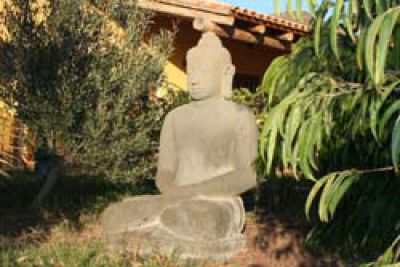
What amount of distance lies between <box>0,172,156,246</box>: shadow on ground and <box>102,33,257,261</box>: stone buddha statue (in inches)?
33.2

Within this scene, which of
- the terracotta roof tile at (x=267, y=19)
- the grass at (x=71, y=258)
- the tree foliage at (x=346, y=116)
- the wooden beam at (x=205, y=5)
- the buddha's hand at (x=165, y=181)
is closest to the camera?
the tree foliage at (x=346, y=116)

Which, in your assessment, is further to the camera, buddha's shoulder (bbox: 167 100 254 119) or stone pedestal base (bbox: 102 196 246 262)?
buddha's shoulder (bbox: 167 100 254 119)

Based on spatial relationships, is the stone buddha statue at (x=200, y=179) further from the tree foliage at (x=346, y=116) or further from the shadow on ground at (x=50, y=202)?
the tree foliage at (x=346, y=116)

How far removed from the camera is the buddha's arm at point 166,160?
23.6 ft

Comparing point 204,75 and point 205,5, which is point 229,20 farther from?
point 204,75

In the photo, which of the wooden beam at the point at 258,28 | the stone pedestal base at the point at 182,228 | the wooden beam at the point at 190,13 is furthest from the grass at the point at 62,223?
the wooden beam at the point at 258,28

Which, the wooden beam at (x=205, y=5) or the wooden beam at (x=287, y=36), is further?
the wooden beam at (x=287, y=36)

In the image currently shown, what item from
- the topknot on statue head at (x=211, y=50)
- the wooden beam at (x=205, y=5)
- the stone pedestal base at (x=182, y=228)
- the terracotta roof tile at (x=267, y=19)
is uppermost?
the wooden beam at (x=205, y=5)

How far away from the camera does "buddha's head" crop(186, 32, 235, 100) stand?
7207 millimetres

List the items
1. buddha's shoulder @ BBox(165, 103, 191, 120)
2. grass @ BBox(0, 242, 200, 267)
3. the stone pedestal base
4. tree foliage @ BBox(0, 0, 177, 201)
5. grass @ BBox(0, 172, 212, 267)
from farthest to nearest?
tree foliage @ BBox(0, 0, 177, 201)
buddha's shoulder @ BBox(165, 103, 191, 120)
the stone pedestal base
grass @ BBox(0, 172, 212, 267)
grass @ BBox(0, 242, 200, 267)

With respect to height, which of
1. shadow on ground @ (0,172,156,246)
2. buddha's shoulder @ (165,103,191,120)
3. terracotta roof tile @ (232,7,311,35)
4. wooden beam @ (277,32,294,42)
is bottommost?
shadow on ground @ (0,172,156,246)

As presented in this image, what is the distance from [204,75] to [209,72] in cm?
5

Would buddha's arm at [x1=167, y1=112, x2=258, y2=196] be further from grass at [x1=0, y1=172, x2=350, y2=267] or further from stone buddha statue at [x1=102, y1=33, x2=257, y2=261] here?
grass at [x1=0, y1=172, x2=350, y2=267]

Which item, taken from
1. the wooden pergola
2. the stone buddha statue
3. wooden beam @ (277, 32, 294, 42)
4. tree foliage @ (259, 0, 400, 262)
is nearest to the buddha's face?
the stone buddha statue
